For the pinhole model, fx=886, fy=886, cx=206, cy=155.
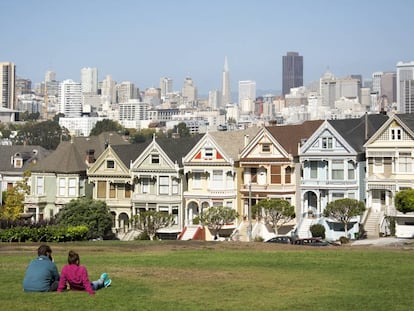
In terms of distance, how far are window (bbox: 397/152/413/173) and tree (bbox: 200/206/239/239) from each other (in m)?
11.0

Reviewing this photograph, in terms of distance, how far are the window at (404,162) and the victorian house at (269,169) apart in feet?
23.2

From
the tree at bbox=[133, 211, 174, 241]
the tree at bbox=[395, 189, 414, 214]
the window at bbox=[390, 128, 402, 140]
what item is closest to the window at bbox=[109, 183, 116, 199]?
the tree at bbox=[133, 211, 174, 241]

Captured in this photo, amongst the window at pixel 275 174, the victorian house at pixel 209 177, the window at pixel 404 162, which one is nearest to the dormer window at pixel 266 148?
the window at pixel 275 174

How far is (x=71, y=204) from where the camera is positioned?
60250 millimetres

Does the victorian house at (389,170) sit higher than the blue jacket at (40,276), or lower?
higher

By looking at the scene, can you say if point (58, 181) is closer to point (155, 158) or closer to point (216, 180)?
point (155, 158)

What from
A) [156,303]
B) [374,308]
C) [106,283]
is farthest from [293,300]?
[106,283]

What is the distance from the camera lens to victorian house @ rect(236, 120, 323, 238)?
58.8 m

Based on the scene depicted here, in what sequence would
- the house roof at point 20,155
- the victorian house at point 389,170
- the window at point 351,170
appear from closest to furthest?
the victorian house at point 389,170, the window at point 351,170, the house roof at point 20,155

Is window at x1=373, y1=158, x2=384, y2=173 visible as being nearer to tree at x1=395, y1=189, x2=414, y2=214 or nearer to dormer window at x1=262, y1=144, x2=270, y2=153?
tree at x1=395, y1=189, x2=414, y2=214

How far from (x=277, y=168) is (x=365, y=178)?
613 centimetres

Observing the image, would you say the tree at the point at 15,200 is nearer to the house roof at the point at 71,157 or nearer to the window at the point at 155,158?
the house roof at the point at 71,157

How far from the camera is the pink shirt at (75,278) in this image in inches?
826

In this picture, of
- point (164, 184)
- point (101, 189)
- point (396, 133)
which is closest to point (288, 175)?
point (396, 133)
